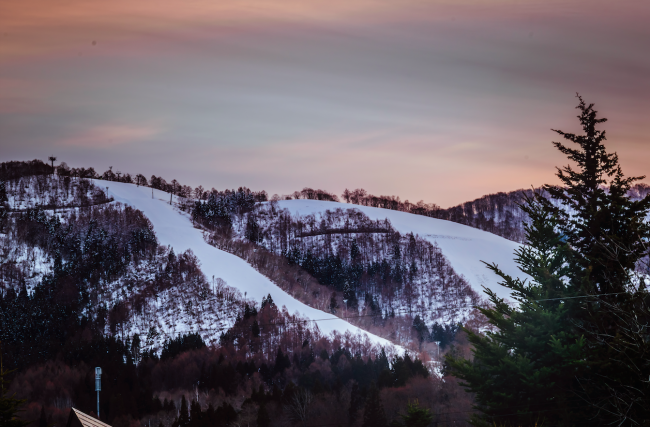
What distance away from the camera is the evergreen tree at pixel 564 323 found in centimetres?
2764

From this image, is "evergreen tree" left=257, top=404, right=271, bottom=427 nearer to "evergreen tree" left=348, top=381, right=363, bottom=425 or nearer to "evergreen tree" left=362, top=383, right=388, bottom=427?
"evergreen tree" left=348, top=381, right=363, bottom=425

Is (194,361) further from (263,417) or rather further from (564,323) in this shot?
(564,323)

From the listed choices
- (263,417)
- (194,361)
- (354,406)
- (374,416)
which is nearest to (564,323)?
(374,416)

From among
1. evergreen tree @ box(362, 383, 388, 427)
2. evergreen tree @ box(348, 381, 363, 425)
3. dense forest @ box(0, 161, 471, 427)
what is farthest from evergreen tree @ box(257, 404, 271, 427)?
evergreen tree @ box(362, 383, 388, 427)

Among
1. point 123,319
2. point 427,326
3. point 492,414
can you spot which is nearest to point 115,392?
point 123,319

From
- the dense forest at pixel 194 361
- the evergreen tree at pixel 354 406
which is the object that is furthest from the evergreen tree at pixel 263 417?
the evergreen tree at pixel 354 406

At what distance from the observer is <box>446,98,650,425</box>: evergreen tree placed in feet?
90.7

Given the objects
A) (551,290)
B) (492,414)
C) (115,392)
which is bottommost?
(115,392)

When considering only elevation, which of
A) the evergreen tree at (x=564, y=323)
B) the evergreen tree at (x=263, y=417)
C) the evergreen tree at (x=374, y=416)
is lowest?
the evergreen tree at (x=263, y=417)

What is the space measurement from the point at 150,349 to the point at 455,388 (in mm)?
91167

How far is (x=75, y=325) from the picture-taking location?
179 meters

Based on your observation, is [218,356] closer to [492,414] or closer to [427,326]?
[427,326]

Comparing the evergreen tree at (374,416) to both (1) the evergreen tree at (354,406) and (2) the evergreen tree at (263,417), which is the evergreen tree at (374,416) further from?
(2) the evergreen tree at (263,417)

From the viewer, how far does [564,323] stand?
2953cm
